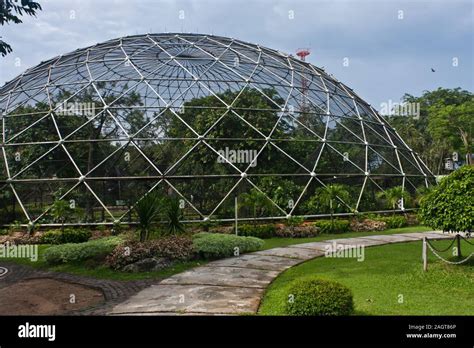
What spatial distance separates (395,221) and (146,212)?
44.0 feet

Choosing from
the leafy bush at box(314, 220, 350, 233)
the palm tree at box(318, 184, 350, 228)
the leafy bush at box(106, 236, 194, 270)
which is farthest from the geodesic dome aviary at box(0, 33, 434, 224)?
the leafy bush at box(106, 236, 194, 270)

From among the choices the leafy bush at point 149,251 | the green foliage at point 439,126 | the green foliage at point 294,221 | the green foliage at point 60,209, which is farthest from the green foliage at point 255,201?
the green foliage at point 439,126

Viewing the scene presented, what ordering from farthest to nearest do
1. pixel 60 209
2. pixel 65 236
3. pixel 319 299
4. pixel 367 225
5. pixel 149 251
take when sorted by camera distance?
pixel 367 225, pixel 60 209, pixel 65 236, pixel 149 251, pixel 319 299

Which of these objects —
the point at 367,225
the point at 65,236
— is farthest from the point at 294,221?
the point at 65,236

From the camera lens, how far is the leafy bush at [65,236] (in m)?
16.3

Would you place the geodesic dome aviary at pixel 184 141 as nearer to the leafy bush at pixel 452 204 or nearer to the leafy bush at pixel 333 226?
the leafy bush at pixel 333 226

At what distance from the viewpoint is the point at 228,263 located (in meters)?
12.5

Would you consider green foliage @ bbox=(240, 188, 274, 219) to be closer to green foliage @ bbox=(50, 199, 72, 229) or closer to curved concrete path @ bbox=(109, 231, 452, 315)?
curved concrete path @ bbox=(109, 231, 452, 315)

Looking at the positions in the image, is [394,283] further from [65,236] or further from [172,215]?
[65,236]

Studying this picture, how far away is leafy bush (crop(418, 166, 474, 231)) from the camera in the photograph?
1045 centimetres

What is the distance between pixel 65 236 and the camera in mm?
16281

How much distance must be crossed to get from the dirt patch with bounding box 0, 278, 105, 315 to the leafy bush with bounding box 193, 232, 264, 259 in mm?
4248

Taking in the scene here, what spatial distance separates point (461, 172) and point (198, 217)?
1064 cm
